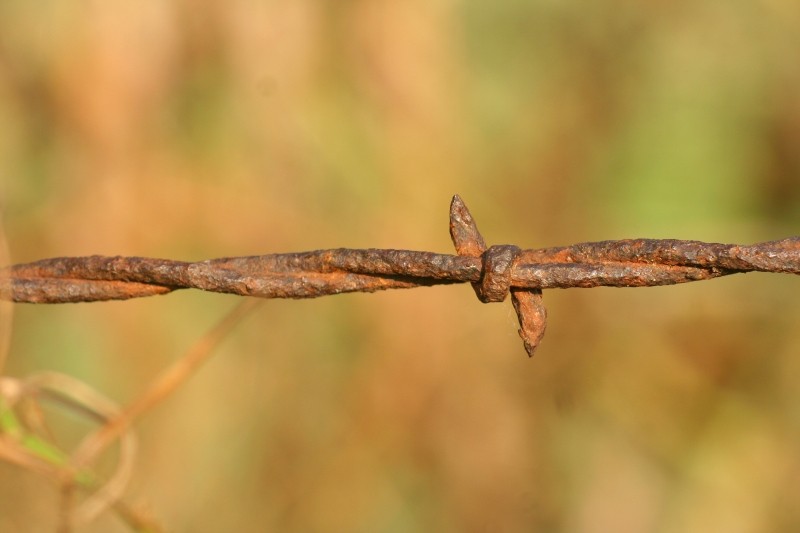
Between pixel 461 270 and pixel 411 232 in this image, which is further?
pixel 411 232

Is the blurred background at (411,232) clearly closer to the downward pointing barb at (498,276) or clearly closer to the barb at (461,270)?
the barb at (461,270)

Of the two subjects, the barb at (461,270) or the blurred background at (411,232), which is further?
the blurred background at (411,232)

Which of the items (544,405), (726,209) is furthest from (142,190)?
(726,209)

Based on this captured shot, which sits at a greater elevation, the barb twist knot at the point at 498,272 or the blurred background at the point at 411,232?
the blurred background at the point at 411,232

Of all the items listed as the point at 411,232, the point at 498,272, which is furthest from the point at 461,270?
the point at 411,232

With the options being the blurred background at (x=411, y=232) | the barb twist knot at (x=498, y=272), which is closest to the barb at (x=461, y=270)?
the barb twist knot at (x=498, y=272)

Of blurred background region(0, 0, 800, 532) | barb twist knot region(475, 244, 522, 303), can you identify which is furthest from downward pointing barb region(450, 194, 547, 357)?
blurred background region(0, 0, 800, 532)

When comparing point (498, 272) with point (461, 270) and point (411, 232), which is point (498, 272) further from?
point (411, 232)

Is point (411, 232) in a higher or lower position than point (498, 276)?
higher
